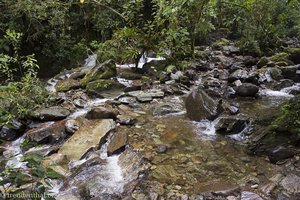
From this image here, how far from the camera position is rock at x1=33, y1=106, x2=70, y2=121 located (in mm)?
5555

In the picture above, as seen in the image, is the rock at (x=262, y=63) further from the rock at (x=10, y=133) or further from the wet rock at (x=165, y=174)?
the rock at (x=10, y=133)

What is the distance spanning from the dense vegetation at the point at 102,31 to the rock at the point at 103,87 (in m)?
1.22

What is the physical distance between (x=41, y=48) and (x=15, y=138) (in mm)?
5935

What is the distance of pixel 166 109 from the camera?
19.6 feet

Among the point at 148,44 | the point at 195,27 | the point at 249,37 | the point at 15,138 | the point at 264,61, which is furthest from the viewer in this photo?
the point at 249,37

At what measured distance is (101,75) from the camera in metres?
7.68

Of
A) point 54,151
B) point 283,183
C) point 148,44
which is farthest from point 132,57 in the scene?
point 283,183

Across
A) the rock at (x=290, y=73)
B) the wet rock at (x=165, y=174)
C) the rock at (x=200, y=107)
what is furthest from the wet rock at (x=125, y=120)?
the rock at (x=290, y=73)

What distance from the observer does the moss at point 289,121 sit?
4.08 m

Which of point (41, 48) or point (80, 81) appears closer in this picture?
point (80, 81)

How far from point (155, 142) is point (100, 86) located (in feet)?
9.98

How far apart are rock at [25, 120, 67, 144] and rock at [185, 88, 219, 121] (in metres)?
2.44

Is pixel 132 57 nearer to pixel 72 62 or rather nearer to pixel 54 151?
pixel 72 62

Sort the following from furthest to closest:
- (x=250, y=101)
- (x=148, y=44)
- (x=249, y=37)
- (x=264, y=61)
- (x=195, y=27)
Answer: (x=249, y=37) < (x=264, y=61) < (x=195, y=27) < (x=148, y=44) < (x=250, y=101)
